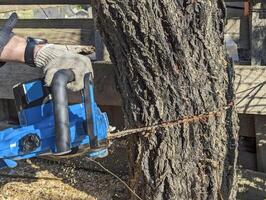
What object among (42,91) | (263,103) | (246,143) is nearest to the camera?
(42,91)

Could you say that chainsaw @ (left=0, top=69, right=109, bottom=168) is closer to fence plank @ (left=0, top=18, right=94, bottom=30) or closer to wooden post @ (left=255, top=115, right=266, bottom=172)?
wooden post @ (left=255, top=115, right=266, bottom=172)

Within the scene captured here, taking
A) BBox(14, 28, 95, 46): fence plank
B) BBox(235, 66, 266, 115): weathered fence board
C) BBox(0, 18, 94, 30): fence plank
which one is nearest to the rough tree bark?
BBox(235, 66, 266, 115): weathered fence board

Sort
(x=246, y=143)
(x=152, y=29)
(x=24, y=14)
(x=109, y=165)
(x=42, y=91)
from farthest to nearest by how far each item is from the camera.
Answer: (x=24, y=14)
(x=109, y=165)
(x=246, y=143)
(x=42, y=91)
(x=152, y=29)

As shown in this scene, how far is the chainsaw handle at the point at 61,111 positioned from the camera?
2330 mm

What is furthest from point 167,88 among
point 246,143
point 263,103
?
point 246,143

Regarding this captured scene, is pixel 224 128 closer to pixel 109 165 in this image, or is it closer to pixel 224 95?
pixel 224 95

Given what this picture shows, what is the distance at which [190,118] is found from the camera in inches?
105

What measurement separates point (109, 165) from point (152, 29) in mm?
1787

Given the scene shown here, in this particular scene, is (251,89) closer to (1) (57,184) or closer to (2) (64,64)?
(2) (64,64)

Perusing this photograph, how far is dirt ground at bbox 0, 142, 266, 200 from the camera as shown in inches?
144

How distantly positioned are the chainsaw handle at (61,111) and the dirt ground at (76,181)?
4.52 ft

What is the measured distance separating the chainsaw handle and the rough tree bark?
41 centimetres

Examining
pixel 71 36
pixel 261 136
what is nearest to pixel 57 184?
pixel 71 36

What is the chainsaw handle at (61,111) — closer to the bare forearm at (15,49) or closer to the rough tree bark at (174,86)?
the rough tree bark at (174,86)
